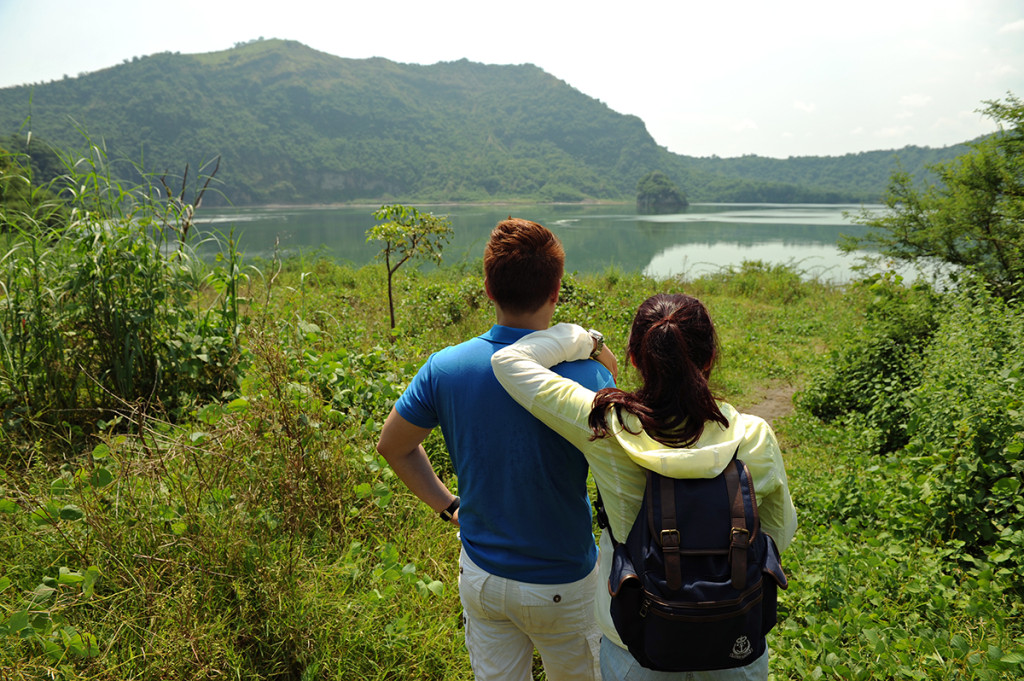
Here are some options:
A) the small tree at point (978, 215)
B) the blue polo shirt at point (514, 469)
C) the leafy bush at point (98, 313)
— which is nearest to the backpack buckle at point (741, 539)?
the blue polo shirt at point (514, 469)

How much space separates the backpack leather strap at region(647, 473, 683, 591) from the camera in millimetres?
943

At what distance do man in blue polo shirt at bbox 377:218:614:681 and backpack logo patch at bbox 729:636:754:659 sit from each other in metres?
0.39

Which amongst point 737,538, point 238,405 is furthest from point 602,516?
point 238,405

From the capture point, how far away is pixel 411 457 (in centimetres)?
151

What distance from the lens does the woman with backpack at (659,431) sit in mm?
1007

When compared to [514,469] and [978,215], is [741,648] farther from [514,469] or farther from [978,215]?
[978,215]

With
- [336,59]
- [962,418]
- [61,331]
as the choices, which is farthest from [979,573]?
[336,59]

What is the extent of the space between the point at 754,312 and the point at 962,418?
6.71m

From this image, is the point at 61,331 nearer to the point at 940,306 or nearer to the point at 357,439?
the point at 357,439

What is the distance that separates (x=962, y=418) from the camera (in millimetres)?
2893

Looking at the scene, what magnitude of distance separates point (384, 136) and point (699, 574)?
124980 millimetres

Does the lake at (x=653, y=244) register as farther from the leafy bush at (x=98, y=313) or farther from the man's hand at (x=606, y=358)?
the man's hand at (x=606, y=358)

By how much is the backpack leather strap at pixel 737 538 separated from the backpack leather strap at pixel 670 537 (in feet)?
0.30

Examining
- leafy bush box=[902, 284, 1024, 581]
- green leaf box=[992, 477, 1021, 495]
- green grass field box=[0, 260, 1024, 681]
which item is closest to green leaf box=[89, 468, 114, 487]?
green grass field box=[0, 260, 1024, 681]
